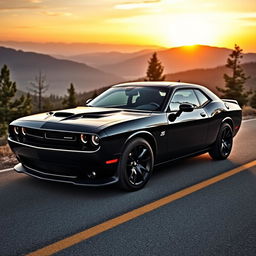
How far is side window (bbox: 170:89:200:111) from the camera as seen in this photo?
675 cm

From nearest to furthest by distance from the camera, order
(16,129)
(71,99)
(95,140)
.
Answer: (95,140) < (16,129) < (71,99)

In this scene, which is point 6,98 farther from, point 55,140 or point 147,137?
point 55,140

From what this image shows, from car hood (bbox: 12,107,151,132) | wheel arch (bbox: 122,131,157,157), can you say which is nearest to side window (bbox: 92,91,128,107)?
car hood (bbox: 12,107,151,132)

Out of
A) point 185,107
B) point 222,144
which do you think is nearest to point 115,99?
point 185,107

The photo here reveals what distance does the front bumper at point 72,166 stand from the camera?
5277 millimetres

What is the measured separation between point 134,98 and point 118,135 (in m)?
1.60

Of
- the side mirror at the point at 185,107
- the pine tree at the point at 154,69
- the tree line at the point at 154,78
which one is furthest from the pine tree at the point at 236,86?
the side mirror at the point at 185,107

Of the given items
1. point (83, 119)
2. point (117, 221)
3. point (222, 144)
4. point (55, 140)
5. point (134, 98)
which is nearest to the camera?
point (117, 221)

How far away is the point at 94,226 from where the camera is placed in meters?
4.40

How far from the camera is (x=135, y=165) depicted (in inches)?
228

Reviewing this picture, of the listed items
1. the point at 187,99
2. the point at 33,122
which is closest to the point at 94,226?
the point at 33,122

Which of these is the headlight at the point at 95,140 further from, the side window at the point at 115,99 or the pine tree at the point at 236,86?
the pine tree at the point at 236,86

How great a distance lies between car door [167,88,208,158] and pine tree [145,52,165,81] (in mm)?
62926

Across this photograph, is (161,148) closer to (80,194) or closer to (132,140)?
(132,140)
